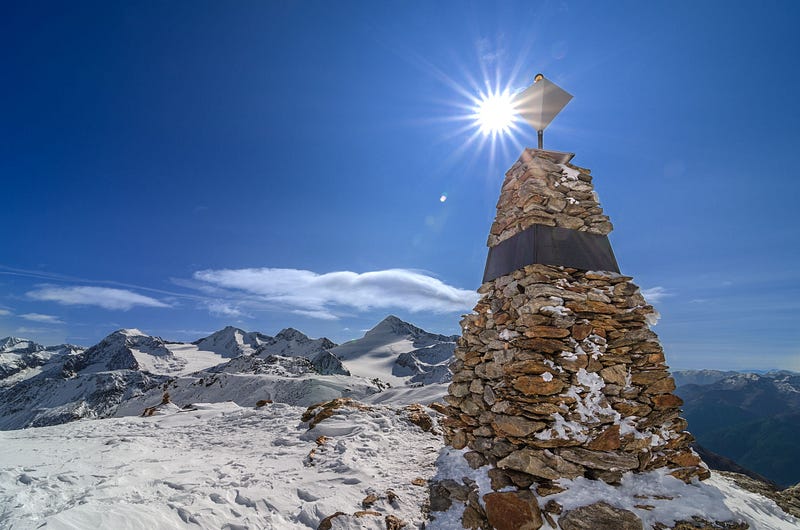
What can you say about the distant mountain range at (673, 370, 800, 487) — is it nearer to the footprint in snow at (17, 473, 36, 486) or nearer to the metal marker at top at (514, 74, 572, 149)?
the metal marker at top at (514, 74, 572, 149)

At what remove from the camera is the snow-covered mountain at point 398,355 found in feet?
362

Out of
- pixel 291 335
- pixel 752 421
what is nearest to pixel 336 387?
pixel 752 421

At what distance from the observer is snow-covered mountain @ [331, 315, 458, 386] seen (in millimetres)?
110406

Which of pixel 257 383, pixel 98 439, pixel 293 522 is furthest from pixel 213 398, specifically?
pixel 293 522

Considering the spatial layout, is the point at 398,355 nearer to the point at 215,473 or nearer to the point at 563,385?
the point at 215,473

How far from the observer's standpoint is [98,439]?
8.24 metres

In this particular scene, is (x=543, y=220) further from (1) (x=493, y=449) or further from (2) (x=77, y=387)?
(2) (x=77, y=387)

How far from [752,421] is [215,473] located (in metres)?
69.0

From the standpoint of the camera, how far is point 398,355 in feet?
466

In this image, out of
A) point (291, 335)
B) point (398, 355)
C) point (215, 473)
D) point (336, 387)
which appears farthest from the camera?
point (291, 335)

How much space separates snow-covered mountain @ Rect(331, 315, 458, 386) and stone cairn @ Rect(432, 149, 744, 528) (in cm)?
9422

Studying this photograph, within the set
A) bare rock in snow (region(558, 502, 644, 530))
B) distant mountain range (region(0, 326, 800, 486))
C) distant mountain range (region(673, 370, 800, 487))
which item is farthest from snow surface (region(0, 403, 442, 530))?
distant mountain range (region(673, 370, 800, 487))

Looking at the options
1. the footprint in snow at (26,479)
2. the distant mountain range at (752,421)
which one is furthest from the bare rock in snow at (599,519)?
the distant mountain range at (752,421)

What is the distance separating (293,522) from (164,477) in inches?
101
